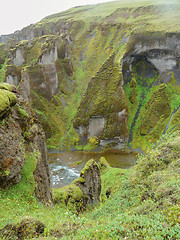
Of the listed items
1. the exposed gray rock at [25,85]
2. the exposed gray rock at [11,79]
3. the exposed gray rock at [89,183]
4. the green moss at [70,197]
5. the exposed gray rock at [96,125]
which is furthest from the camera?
the exposed gray rock at [11,79]

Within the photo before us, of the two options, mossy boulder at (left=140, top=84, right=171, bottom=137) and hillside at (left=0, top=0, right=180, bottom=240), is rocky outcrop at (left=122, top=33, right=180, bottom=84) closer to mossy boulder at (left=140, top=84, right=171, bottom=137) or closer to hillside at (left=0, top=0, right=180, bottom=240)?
hillside at (left=0, top=0, right=180, bottom=240)

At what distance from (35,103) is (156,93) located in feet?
95.9

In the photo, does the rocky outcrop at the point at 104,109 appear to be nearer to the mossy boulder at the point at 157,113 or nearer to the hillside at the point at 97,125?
the hillside at the point at 97,125

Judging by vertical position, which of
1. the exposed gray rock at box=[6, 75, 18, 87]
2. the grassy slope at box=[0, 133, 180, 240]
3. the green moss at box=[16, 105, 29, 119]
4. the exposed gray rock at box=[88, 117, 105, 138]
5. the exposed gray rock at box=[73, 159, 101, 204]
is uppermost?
the exposed gray rock at box=[6, 75, 18, 87]

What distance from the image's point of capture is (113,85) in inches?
1491

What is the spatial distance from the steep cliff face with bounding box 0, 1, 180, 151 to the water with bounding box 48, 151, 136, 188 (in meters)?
3.09

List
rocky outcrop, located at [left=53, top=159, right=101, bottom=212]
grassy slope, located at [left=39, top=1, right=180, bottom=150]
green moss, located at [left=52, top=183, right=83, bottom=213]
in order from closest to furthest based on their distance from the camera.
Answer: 1. green moss, located at [left=52, top=183, right=83, bottom=213]
2. rocky outcrop, located at [left=53, top=159, right=101, bottom=212]
3. grassy slope, located at [left=39, top=1, right=180, bottom=150]

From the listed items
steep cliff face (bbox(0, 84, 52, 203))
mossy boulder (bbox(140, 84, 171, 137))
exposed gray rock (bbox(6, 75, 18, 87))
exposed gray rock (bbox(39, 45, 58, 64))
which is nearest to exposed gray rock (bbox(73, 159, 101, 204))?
steep cliff face (bbox(0, 84, 52, 203))

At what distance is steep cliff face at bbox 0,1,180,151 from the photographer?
121 ft

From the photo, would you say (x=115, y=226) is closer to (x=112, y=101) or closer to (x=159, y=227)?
(x=159, y=227)

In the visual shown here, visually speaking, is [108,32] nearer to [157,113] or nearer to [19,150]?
[157,113]

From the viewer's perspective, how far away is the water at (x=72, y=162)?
26.9m

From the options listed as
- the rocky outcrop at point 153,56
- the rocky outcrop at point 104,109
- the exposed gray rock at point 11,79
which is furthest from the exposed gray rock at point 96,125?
the exposed gray rock at point 11,79

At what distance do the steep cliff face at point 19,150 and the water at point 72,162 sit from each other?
15.7m
